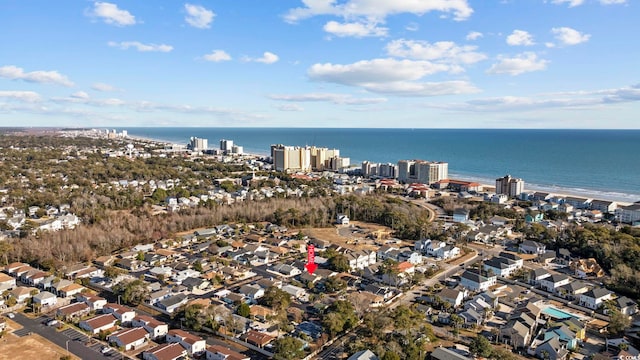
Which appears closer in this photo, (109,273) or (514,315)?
(514,315)

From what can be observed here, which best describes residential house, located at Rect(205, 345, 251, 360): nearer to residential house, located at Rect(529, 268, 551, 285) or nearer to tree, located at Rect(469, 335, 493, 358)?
tree, located at Rect(469, 335, 493, 358)

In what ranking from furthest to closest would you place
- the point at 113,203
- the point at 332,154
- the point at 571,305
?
the point at 332,154, the point at 113,203, the point at 571,305

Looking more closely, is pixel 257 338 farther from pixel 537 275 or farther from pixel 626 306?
pixel 626 306

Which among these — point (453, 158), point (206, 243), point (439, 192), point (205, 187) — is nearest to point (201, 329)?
point (206, 243)

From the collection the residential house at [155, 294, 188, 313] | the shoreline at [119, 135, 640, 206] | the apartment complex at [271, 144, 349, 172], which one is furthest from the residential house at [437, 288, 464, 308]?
the apartment complex at [271, 144, 349, 172]

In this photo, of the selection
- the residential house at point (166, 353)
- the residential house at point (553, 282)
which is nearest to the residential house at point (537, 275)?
the residential house at point (553, 282)

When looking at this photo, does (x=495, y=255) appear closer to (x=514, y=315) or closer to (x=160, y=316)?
(x=514, y=315)
